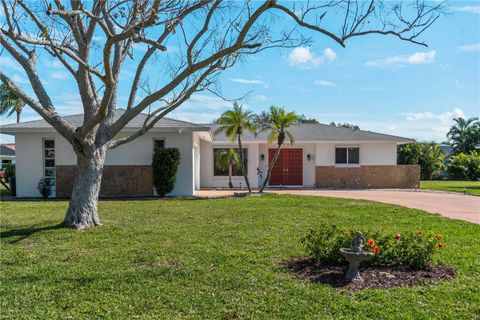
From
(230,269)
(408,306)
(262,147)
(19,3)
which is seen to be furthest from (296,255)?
(262,147)

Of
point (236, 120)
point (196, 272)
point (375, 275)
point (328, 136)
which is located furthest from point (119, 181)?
point (375, 275)

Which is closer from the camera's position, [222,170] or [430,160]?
[222,170]

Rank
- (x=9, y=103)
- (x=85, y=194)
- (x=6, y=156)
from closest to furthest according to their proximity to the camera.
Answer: (x=85, y=194), (x=9, y=103), (x=6, y=156)

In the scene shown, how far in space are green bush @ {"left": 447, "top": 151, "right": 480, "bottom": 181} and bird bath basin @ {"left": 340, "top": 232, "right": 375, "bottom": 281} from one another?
29118mm

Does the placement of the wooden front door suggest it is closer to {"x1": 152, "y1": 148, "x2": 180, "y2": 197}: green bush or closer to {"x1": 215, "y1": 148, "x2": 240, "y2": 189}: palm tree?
{"x1": 215, "y1": 148, "x2": 240, "y2": 189}: palm tree

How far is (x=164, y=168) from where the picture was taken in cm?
1784

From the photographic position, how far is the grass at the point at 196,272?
183 inches

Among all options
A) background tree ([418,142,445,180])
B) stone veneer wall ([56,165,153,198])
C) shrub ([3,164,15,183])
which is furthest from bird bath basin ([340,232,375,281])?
background tree ([418,142,445,180])

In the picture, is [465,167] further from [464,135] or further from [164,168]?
[164,168]

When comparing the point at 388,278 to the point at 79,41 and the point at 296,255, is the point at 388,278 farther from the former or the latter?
the point at 79,41

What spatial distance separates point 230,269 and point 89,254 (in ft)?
9.32

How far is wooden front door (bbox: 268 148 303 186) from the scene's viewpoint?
82.2 feet

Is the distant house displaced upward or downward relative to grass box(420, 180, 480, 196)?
upward

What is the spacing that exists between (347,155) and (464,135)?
75.6 ft
